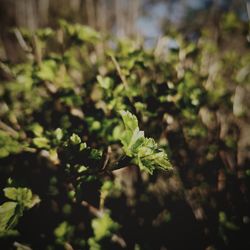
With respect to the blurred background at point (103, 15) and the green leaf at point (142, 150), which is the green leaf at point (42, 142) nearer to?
the green leaf at point (142, 150)

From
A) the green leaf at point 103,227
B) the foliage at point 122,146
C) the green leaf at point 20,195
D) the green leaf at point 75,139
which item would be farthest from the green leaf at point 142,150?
the green leaf at point 103,227

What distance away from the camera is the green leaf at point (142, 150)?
2.80 ft

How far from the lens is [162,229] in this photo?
1.53 m

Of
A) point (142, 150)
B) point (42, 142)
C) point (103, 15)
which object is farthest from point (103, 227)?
point (103, 15)

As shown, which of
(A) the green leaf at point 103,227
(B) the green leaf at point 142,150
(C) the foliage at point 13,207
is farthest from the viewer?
(A) the green leaf at point 103,227

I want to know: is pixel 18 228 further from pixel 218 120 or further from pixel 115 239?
pixel 218 120

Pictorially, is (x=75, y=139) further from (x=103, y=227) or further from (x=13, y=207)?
(x=103, y=227)

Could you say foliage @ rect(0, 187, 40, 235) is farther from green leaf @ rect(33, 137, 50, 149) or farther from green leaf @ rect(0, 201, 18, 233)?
green leaf @ rect(33, 137, 50, 149)

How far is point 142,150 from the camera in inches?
34.2

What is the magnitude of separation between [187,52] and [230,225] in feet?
3.30

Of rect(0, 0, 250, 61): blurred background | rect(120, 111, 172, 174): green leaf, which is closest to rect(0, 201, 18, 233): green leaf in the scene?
rect(120, 111, 172, 174): green leaf

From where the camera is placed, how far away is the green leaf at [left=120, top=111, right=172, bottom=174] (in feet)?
2.80

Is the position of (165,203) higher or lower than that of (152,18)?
lower

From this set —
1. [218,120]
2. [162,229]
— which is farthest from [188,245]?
[218,120]
